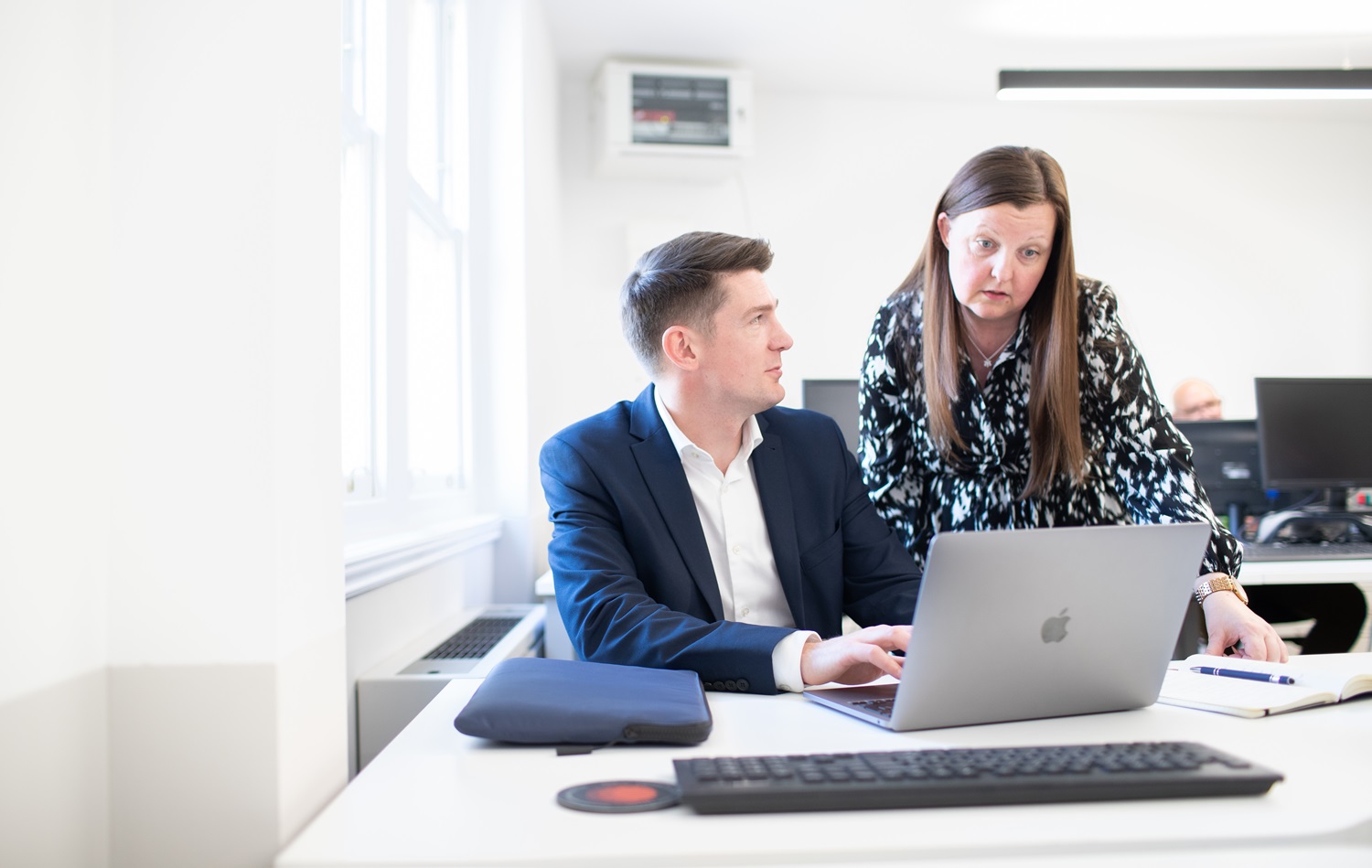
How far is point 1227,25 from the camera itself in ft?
13.1

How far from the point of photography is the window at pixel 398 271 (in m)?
2.03

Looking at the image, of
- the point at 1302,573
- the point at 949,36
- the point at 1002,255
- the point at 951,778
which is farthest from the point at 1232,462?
the point at 951,778

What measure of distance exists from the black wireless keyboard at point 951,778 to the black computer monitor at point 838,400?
2.35 meters

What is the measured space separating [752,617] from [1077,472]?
583 mm

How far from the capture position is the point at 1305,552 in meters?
3.09

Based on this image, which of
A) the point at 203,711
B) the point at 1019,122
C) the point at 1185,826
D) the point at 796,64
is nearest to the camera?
the point at 1185,826

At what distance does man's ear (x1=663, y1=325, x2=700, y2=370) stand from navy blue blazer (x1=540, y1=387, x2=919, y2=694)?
0.07 metres

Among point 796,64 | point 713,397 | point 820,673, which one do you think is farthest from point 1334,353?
point 820,673

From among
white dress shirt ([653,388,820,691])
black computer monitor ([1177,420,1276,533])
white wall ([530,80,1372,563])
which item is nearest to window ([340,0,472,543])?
white dress shirt ([653,388,820,691])

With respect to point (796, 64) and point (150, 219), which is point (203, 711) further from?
point (796, 64)

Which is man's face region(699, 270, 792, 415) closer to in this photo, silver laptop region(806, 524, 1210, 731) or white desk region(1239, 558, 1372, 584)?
silver laptop region(806, 524, 1210, 731)

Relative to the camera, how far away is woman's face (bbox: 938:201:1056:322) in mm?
1604

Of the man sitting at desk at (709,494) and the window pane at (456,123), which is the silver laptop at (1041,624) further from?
the window pane at (456,123)

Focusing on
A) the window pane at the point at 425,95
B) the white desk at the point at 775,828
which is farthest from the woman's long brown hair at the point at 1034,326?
the window pane at the point at 425,95
